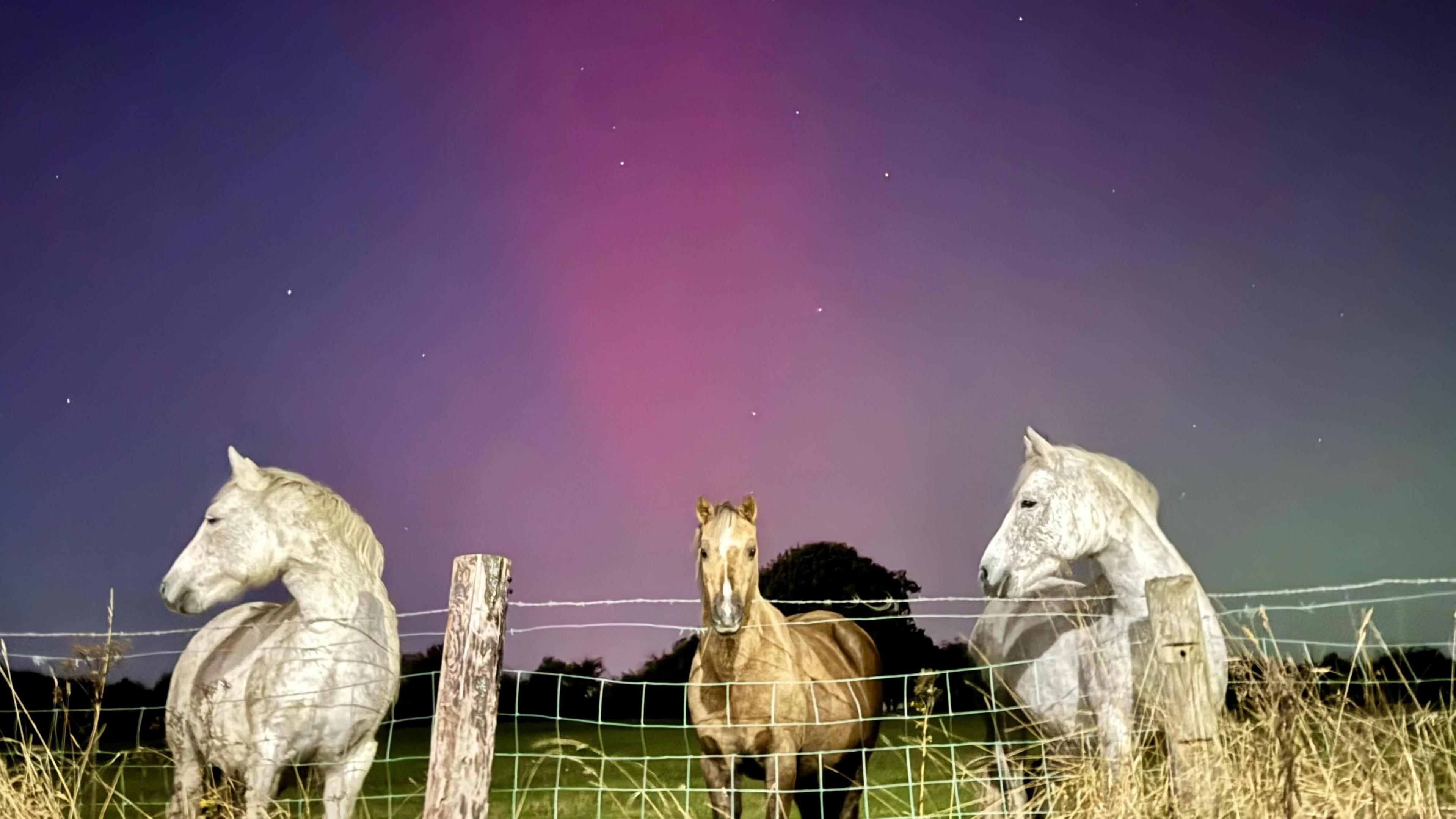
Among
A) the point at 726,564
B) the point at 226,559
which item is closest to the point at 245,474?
the point at 226,559

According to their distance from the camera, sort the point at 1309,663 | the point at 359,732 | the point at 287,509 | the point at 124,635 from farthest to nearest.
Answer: the point at 287,509 → the point at 359,732 → the point at 124,635 → the point at 1309,663

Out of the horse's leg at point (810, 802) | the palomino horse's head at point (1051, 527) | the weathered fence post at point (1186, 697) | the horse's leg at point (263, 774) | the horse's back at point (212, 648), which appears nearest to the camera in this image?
the weathered fence post at point (1186, 697)

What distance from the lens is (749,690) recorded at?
15.4 ft

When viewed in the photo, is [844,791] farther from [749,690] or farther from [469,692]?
[469,692]

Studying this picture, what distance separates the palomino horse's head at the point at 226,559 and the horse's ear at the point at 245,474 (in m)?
0.10

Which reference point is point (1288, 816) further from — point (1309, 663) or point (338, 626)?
point (338, 626)

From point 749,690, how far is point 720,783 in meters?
0.43

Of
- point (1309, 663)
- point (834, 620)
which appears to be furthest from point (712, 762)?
point (1309, 663)

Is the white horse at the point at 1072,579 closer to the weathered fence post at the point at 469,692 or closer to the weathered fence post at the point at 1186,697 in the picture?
the weathered fence post at the point at 1186,697

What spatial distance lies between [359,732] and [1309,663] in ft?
14.2

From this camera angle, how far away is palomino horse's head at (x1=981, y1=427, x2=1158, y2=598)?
4.91 meters

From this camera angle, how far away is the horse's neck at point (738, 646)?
4695mm

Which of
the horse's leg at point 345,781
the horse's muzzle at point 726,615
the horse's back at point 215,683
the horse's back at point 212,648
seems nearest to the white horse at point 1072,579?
the horse's muzzle at point 726,615

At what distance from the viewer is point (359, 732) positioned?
5176 mm
